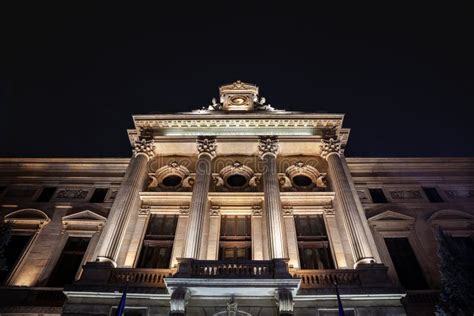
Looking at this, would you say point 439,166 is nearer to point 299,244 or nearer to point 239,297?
point 299,244

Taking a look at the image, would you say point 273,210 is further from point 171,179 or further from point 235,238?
point 171,179

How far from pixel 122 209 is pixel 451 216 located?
72.2 ft

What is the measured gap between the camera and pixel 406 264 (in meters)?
21.8

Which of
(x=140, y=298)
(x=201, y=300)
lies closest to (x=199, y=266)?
(x=201, y=300)

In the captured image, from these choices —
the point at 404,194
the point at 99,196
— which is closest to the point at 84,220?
the point at 99,196

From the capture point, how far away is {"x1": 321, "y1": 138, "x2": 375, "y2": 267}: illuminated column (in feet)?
63.8

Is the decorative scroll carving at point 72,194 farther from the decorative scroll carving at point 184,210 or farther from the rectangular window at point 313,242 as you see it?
the rectangular window at point 313,242

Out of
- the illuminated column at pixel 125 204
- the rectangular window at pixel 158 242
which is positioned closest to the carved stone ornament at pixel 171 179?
the illuminated column at pixel 125 204

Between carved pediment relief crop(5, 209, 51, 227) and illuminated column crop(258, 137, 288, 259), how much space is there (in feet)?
49.5

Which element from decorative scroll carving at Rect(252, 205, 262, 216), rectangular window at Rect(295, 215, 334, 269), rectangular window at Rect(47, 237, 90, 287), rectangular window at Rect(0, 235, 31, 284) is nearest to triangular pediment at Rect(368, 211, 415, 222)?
rectangular window at Rect(295, 215, 334, 269)

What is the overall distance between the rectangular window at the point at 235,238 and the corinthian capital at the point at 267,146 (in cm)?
527

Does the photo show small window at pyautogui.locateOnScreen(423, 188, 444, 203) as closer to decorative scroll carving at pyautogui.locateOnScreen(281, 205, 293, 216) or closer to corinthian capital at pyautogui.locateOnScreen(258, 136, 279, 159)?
decorative scroll carving at pyautogui.locateOnScreen(281, 205, 293, 216)

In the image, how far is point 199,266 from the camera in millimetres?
17750

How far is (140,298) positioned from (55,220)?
36.6ft
